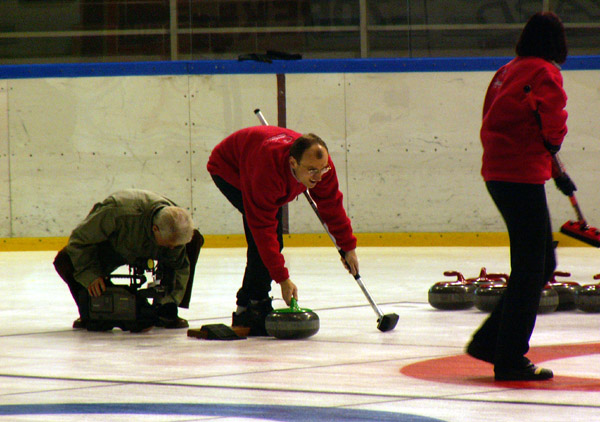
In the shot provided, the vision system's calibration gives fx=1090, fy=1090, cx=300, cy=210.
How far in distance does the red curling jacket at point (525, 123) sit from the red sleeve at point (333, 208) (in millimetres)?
1166

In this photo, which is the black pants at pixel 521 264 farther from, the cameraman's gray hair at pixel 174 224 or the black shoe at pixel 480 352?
the cameraman's gray hair at pixel 174 224

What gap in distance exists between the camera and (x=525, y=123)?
3291mm

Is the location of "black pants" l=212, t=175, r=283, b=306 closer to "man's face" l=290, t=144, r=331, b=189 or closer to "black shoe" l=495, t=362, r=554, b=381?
"man's face" l=290, t=144, r=331, b=189

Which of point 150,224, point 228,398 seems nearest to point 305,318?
point 150,224

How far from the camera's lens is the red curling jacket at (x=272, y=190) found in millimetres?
4184

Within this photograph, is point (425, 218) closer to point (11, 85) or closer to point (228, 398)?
point (11, 85)

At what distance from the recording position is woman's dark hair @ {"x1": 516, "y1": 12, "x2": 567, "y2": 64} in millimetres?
3338

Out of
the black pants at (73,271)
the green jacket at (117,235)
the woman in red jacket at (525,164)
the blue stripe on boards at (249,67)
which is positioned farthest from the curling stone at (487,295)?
the blue stripe on boards at (249,67)

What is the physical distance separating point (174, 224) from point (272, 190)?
58 cm

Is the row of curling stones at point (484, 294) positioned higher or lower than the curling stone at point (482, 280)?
lower

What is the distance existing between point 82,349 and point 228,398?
1.36m

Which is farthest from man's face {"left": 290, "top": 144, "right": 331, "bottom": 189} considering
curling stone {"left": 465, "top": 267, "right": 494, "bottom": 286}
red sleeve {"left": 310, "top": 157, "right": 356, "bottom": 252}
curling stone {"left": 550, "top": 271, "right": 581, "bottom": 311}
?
curling stone {"left": 550, "top": 271, "right": 581, "bottom": 311}

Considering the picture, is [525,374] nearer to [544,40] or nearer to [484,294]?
[544,40]

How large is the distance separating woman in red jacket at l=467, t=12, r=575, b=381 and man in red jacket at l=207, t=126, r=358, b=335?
920 mm
